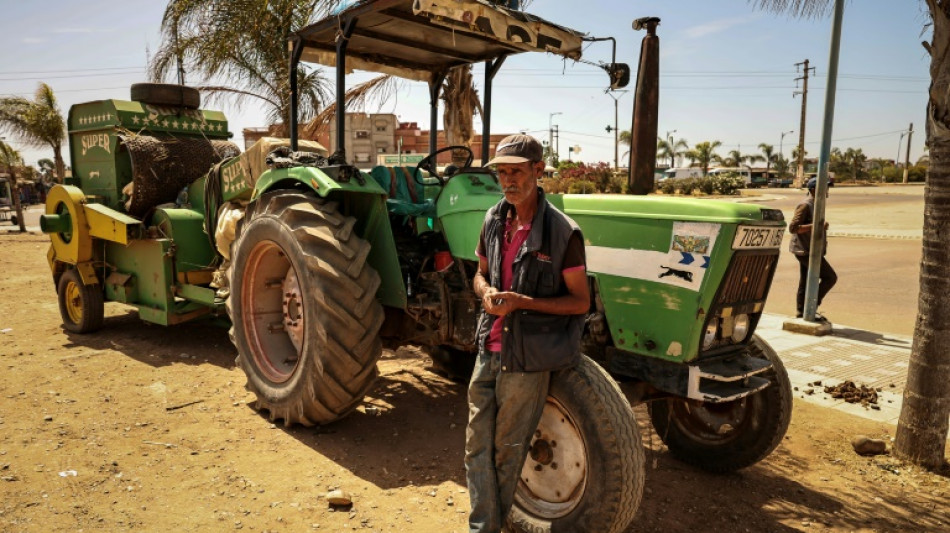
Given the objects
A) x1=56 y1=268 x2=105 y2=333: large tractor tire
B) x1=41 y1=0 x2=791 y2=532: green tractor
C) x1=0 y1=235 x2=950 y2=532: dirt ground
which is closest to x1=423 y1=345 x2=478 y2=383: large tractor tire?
x1=41 y1=0 x2=791 y2=532: green tractor

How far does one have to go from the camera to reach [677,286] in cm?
310

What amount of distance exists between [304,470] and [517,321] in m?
1.93

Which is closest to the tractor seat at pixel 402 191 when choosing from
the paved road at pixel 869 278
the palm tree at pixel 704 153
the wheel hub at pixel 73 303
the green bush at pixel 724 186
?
the wheel hub at pixel 73 303

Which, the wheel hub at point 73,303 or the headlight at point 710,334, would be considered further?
the wheel hub at point 73,303

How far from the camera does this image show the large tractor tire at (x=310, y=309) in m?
3.92

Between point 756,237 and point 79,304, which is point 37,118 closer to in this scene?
point 79,304

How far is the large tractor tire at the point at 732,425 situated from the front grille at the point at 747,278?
48 cm

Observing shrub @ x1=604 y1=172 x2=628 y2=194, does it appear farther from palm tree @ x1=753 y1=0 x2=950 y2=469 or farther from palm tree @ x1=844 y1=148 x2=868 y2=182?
palm tree @ x1=844 y1=148 x2=868 y2=182

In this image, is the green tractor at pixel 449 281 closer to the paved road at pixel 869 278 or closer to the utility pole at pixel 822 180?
the utility pole at pixel 822 180

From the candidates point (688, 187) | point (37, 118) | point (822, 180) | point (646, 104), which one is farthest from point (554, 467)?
point (688, 187)

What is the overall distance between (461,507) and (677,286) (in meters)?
1.62

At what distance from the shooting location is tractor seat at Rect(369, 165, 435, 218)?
446 cm

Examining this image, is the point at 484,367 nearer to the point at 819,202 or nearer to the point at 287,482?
the point at 287,482

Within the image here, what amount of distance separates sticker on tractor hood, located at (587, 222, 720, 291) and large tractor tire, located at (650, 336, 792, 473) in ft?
2.81
